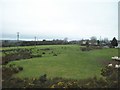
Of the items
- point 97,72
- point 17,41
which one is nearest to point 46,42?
point 17,41

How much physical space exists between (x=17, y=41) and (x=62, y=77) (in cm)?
2077

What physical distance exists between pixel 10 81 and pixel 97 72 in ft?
13.4

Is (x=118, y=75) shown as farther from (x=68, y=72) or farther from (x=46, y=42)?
(x=46, y=42)

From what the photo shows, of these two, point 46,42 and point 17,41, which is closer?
point 17,41

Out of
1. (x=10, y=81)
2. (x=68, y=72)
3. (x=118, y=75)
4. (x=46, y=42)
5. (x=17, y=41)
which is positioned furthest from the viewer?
(x=46, y=42)

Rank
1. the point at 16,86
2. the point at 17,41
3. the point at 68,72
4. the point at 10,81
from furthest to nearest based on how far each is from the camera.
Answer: the point at 17,41 < the point at 68,72 < the point at 10,81 < the point at 16,86

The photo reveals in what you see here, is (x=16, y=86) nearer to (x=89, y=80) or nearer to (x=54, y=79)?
(x=54, y=79)

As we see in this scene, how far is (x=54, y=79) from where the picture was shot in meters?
8.86

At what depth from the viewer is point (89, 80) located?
8742 mm

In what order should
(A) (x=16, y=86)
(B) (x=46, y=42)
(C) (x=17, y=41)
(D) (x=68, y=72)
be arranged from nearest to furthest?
(A) (x=16, y=86)
(D) (x=68, y=72)
(C) (x=17, y=41)
(B) (x=46, y=42)

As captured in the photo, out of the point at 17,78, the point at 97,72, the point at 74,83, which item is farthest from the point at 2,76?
the point at 97,72

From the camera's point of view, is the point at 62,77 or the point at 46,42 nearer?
the point at 62,77

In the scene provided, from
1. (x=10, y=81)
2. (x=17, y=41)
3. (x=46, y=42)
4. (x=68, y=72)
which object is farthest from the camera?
(x=46, y=42)

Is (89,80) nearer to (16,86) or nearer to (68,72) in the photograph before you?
(68,72)
